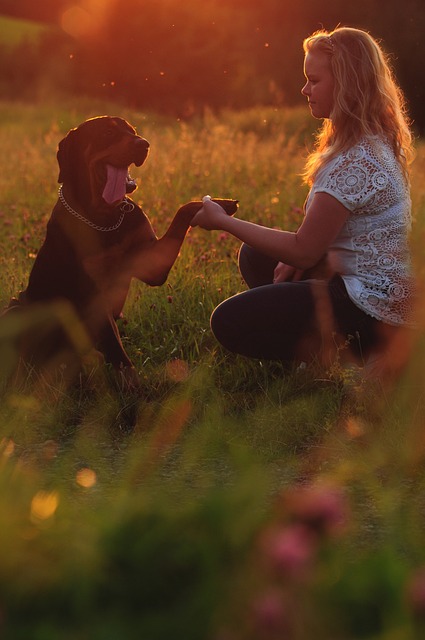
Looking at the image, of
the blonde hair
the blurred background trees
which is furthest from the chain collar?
the blurred background trees

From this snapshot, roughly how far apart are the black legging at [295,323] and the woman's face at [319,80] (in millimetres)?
719

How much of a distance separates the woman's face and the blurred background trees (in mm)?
13117

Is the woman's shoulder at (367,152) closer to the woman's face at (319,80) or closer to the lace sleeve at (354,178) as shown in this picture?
the lace sleeve at (354,178)

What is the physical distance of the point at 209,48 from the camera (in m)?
18.8

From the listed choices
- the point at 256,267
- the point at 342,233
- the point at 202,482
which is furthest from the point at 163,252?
the point at 202,482

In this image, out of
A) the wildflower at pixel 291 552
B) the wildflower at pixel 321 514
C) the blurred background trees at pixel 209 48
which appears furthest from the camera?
the blurred background trees at pixel 209 48

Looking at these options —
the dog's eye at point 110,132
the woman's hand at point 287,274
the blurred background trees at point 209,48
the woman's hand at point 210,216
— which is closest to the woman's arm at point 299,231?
the woman's hand at point 210,216

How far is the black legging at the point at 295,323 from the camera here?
354cm

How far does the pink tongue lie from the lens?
11.8 ft

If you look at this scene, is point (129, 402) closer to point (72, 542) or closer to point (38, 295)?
point (38, 295)

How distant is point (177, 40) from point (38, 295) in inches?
651

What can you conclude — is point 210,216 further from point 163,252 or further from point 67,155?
point 67,155

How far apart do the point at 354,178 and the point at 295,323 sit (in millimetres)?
629

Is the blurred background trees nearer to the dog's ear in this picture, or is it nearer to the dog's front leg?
the dog's front leg
